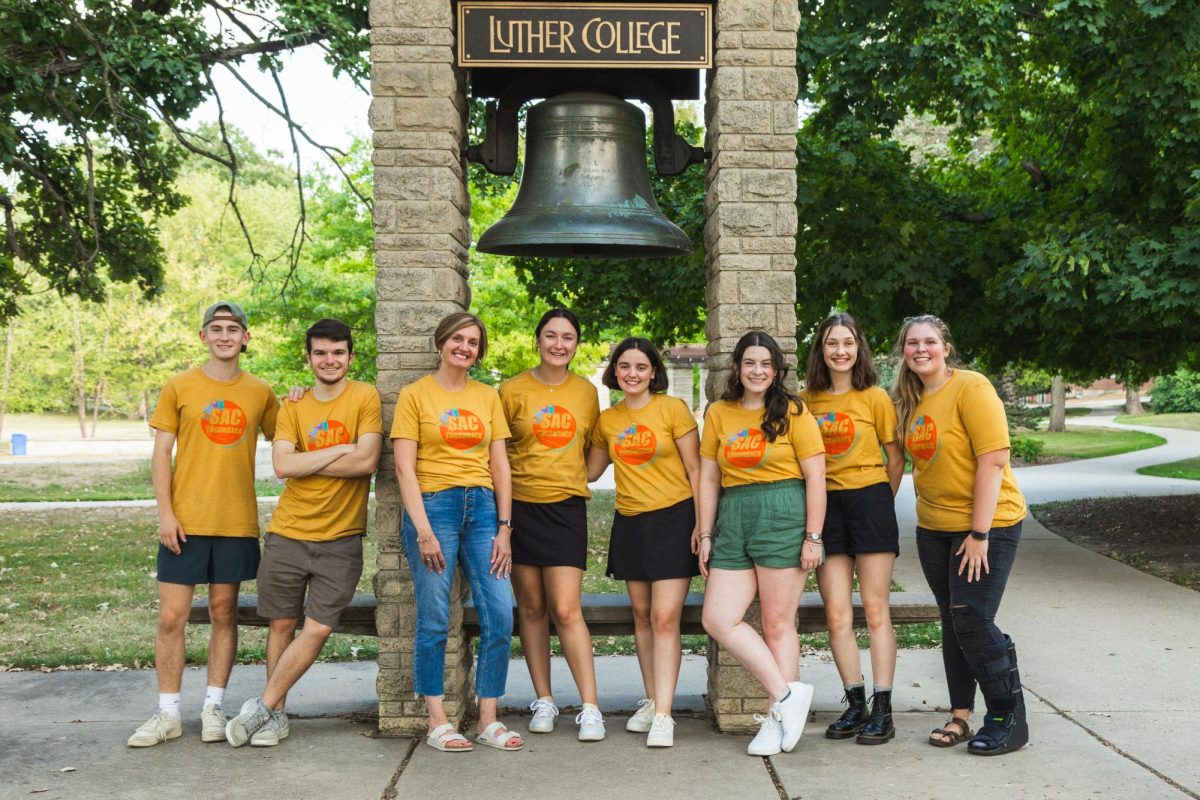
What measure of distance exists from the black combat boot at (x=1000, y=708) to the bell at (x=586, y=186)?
7.42ft

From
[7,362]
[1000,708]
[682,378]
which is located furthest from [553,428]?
[7,362]

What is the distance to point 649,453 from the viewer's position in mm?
4988

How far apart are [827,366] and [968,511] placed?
0.86 meters

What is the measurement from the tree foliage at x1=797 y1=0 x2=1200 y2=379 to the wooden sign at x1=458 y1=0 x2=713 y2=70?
4.43 m

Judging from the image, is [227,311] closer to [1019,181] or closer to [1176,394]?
[1019,181]

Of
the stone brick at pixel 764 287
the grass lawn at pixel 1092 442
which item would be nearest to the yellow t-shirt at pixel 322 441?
the stone brick at pixel 764 287

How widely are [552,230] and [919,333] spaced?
1.64m

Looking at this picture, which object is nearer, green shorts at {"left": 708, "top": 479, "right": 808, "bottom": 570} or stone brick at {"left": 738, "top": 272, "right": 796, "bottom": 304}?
green shorts at {"left": 708, "top": 479, "right": 808, "bottom": 570}

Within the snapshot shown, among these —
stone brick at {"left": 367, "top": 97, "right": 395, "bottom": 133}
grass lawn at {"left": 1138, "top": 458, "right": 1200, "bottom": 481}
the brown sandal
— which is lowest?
grass lawn at {"left": 1138, "top": 458, "right": 1200, "bottom": 481}

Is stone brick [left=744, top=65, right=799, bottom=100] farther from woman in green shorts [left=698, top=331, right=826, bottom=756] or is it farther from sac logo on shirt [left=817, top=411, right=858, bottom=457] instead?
sac logo on shirt [left=817, top=411, right=858, bottom=457]

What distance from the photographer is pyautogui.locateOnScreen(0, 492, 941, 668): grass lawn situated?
7.15 m

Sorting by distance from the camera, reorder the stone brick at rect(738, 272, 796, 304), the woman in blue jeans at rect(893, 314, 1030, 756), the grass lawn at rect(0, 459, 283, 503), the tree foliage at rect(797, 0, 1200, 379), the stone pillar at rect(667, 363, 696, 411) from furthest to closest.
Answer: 1. the stone pillar at rect(667, 363, 696, 411)
2. the grass lawn at rect(0, 459, 283, 503)
3. the tree foliage at rect(797, 0, 1200, 379)
4. the stone brick at rect(738, 272, 796, 304)
5. the woman in blue jeans at rect(893, 314, 1030, 756)

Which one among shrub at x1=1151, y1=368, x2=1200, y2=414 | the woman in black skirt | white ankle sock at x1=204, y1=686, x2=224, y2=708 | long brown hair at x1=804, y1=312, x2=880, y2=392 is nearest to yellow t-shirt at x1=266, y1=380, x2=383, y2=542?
white ankle sock at x1=204, y1=686, x2=224, y2=708

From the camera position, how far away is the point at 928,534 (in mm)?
4949
